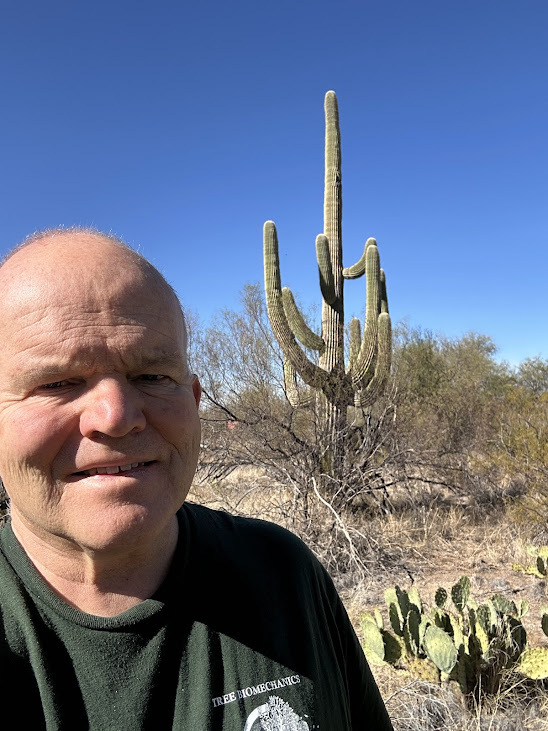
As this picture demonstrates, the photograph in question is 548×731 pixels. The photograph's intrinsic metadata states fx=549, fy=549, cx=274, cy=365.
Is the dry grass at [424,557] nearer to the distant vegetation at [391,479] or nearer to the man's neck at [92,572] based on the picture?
the distant vegetation at [391,479]

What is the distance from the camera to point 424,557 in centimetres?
702

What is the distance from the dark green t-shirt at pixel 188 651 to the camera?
997mm

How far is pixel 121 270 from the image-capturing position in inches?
42.9

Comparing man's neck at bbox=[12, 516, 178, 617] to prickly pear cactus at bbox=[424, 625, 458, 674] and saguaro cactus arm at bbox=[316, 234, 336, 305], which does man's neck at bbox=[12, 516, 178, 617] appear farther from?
saguaro cactus arm at bbox=[316, 234, 336, 305]

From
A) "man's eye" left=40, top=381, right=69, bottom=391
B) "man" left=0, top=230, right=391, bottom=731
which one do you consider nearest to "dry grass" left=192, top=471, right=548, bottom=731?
"man" left=0, top=230, right=391, bottom=731

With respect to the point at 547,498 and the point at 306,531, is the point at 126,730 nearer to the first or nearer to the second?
the point at 306,531

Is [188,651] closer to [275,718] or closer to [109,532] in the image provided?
[275,718]

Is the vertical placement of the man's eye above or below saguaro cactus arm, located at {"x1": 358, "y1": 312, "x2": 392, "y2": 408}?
below

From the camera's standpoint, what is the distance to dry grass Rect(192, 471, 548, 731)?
3529 mm

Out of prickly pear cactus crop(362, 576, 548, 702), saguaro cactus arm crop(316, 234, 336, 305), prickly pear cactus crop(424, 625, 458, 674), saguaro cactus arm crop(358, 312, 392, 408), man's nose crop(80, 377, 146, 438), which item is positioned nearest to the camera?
man's nose crop(80, 377, 146, 438)

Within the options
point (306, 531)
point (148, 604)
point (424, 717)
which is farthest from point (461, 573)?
point (148, 604)

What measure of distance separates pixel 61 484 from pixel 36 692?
1.23 feet

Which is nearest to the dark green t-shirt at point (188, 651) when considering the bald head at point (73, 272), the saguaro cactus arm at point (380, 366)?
the bald head at point (73, 272)

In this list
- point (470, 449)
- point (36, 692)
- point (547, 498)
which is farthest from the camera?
point (470, 449)
